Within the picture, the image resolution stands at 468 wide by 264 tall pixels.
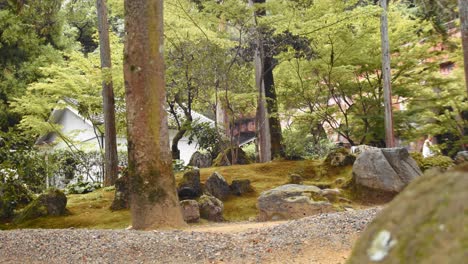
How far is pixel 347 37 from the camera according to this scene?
43.9 ft

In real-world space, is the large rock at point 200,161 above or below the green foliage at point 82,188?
above

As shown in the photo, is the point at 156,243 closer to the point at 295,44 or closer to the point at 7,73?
the point at 295,44

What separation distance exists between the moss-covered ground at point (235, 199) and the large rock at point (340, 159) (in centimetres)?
14

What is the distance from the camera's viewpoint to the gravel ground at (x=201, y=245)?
16.5 feet

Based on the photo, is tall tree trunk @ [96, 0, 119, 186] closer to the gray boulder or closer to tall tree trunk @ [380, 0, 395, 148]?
the gray boulder

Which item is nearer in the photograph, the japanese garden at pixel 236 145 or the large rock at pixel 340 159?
the japanese garden at pixel 236 145

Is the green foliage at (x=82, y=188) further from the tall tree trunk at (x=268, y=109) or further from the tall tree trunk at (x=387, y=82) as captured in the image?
the tall tree trunk at (x=387, y=82)

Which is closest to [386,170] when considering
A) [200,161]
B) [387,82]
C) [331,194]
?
[331,194]

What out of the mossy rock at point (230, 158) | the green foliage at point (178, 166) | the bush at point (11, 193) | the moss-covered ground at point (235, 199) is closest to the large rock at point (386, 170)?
the moss-covered ground at point (235, 199)

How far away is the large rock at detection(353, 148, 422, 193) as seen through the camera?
31.0ft

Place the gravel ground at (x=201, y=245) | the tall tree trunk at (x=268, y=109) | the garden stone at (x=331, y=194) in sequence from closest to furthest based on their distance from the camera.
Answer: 1. the gravel ground at (x=201, y=245)
2. the garden stone at (x=331, y=194)
3. the tall tree trunk at (x=268, y=109)

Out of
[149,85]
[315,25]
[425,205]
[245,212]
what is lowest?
[245,212]

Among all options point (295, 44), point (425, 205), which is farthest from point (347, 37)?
point (425, 205)

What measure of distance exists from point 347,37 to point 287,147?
12.7ft
